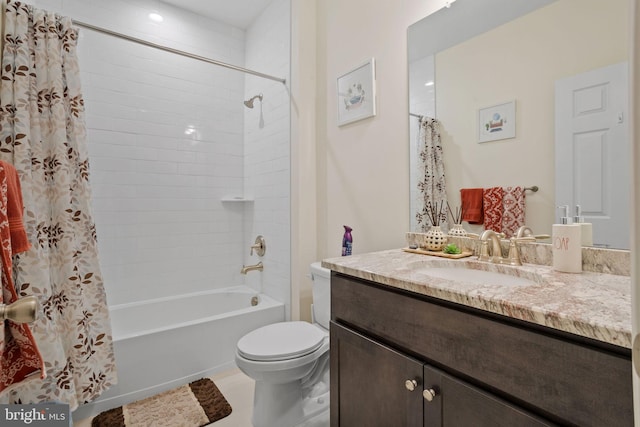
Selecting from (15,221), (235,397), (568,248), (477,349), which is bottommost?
(235,397)

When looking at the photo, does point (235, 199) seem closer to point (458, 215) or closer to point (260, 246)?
point (260, 246)

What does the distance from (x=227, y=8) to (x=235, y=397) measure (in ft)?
9.41

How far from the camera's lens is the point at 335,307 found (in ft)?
3.84

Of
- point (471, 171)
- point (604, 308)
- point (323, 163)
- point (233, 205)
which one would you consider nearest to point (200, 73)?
point (233, 205)

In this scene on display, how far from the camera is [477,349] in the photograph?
2.44 feet

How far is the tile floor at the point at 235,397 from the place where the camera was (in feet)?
5.32

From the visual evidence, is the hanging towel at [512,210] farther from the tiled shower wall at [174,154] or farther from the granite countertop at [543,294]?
the tiled shower wall at [174,154]

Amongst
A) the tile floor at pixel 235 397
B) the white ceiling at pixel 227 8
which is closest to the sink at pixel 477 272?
the tile floor at pixel 235 397

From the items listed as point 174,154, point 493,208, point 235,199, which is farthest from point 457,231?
point 174,154

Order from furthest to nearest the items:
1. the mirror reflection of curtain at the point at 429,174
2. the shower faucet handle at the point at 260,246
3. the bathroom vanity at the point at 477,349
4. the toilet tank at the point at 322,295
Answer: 1. the shower faucet handle at the point at 260,246
2. the toilet tank at the point at 322,295
3. the mirror reflection of curtain at the point at 429,174
4. the bathroom vanity at the point at 477,349

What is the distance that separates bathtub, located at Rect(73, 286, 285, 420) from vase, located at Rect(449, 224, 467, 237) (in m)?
1.42

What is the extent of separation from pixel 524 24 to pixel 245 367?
5.87ft

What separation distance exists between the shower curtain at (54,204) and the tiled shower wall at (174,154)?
32.6 inches

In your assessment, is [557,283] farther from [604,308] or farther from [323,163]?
[323,163]
